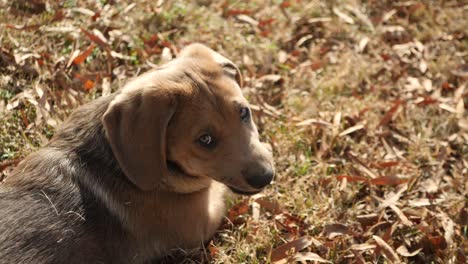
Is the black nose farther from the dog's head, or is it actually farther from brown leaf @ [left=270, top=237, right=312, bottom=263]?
brown leaf @ [left=270, top=237, right=312, bottom=263]

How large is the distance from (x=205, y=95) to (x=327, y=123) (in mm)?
2036

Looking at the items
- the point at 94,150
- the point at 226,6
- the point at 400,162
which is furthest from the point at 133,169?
the point at 226,6

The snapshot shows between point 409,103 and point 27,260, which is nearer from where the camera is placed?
point 27,260

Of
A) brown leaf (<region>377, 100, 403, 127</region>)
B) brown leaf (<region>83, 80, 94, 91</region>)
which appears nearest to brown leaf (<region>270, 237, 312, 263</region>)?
brown leaf (<region>377, 100, 403, 127</region>)

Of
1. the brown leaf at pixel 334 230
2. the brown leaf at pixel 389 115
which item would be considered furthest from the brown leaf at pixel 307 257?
the brown leaf at pixel 389 115

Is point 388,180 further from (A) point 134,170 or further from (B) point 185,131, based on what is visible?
(A) point 134,170

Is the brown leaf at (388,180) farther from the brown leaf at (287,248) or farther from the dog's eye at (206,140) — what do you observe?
the dog's eye at (206,140)

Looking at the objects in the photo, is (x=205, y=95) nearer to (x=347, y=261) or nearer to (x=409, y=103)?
(x=347, y=261)

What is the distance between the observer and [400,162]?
5.24m

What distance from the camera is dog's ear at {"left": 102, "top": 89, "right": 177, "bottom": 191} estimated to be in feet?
11.8

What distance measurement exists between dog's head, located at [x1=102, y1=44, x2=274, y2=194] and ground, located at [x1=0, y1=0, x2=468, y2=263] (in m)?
0.80

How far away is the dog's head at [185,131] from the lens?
3.60 m

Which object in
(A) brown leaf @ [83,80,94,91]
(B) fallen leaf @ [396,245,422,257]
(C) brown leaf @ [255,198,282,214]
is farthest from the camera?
(A) brown leaf @ [83,80,94,91]

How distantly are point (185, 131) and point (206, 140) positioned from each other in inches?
5.9
